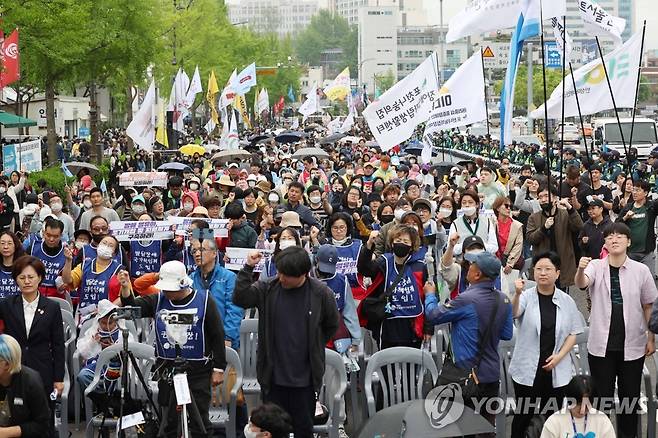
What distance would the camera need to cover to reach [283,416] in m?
6.46

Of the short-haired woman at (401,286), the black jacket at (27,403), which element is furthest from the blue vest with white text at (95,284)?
the black jacket at (27,403)

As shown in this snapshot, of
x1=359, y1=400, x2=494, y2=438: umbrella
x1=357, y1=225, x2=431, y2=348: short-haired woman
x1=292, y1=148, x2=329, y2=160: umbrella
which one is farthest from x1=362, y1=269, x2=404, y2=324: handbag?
x1=292, y1=148, x2=329, y2=160: umbrella

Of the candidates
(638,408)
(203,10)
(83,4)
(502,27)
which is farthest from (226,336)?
(203,10)

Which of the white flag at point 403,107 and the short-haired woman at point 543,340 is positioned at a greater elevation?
the white flag at point 403,107

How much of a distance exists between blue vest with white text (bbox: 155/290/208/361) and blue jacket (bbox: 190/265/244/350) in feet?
3.16

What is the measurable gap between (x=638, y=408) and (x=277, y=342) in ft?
8.70

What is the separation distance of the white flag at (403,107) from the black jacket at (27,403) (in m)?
11.3

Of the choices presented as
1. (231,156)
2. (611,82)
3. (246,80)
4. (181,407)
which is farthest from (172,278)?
(246,80)

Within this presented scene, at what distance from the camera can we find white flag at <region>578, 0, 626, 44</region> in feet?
51.1

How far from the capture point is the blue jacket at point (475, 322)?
7348 mm

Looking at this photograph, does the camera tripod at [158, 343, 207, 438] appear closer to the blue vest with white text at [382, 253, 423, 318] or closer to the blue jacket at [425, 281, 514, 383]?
the blue jacket at [425, 281, 514, 383]

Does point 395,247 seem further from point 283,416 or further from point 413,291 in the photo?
point 283,416

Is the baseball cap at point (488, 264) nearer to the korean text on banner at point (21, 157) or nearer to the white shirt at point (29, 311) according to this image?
the white shirt at point (29, 311)

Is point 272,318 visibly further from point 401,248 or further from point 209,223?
point 209,223
